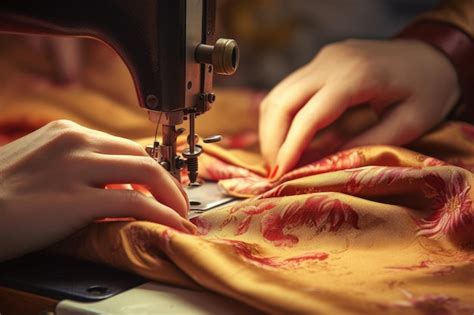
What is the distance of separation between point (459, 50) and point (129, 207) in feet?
2.34

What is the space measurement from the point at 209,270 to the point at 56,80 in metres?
1.02

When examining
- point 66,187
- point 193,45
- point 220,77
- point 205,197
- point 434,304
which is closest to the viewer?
point 434,304

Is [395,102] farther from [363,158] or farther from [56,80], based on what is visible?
[56,80]

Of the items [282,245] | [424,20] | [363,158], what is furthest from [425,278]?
[424,20]

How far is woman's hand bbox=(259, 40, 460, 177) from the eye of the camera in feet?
3.52

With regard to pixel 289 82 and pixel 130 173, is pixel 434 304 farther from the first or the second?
pixel 289 82

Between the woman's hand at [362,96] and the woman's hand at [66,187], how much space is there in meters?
0.31

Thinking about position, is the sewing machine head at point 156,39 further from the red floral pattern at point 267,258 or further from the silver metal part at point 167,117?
the red floral pattern at point 267,258

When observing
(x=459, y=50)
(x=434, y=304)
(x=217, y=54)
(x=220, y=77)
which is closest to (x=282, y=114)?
(x=217, y=54)

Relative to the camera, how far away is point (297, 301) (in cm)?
62

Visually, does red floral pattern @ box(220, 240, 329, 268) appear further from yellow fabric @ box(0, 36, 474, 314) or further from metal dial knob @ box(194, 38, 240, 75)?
metal dial knob @ box(194, 38, 240, 75)

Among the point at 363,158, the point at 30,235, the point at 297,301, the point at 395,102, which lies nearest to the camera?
the point at 297,301

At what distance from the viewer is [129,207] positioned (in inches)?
30.2

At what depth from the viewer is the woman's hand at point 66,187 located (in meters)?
0.74
